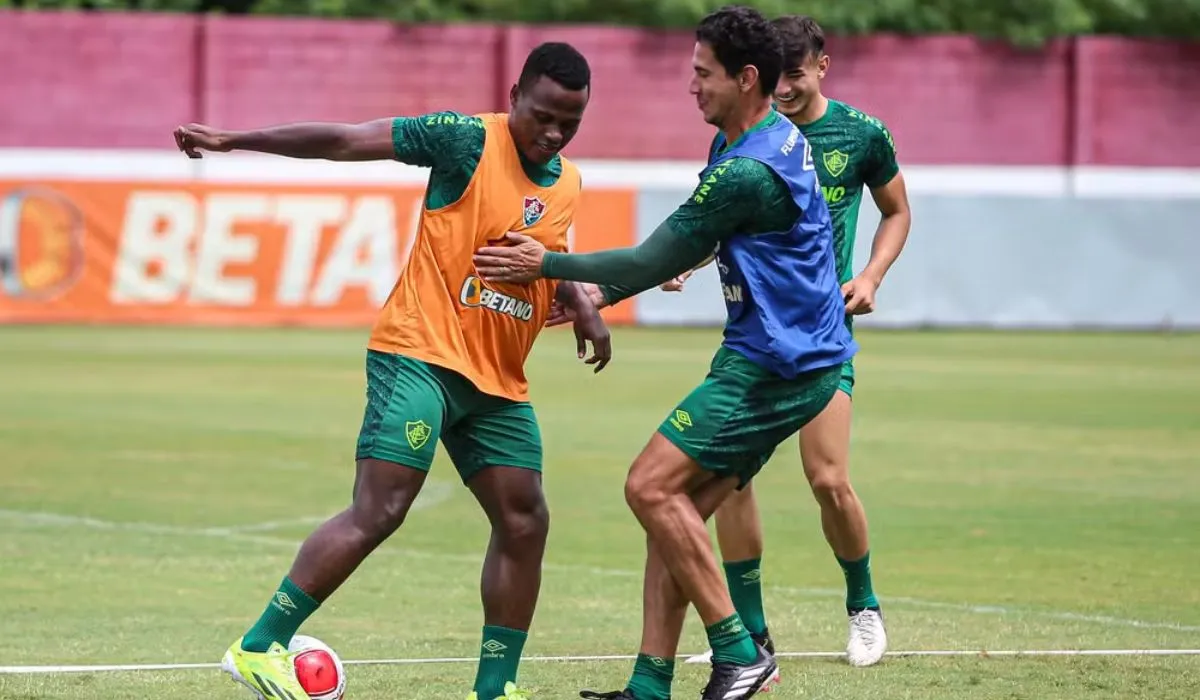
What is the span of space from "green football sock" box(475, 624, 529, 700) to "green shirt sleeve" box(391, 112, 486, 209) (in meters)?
1.50

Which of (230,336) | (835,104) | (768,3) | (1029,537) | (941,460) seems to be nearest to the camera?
(835,104)

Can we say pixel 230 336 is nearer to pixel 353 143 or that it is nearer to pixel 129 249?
pixel 129 249

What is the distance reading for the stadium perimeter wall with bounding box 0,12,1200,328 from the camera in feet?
101

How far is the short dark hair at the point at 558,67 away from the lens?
6.77m

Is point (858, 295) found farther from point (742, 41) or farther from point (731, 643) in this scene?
point (731, 643)

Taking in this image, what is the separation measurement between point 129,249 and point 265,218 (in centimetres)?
209

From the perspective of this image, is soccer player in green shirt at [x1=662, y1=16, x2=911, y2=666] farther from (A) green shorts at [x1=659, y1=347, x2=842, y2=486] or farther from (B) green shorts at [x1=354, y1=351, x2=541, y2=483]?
(B) green shorts at [x1=354, y1=351, x2=541, y2=483]

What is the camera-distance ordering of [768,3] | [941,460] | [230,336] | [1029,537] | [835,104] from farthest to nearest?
[768,3]
[230,336]
[941,460]
[1029,537]
[835,104]

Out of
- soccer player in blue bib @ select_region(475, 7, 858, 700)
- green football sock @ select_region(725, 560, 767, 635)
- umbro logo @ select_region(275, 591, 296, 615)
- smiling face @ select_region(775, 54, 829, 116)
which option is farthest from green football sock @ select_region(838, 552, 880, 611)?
umbro logo @ select_region(275, 591, 296, 615)

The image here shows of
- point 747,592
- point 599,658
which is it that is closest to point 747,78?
point 747,592

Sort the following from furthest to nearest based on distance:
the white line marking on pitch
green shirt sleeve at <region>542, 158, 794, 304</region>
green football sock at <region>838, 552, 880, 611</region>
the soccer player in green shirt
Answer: green football sock at <region>838, 552, 880, 611</region>, the soccer player in green shirt, the white line marking on pitch, green shirt sleeve at <region>542, 158, 794, 304</region>

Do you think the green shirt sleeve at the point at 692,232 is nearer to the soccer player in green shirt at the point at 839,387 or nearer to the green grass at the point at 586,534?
the soccer player in green shirt at the point at 839,387

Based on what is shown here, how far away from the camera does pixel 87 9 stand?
40812 mm

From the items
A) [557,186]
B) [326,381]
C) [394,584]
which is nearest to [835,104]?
[557,186]
